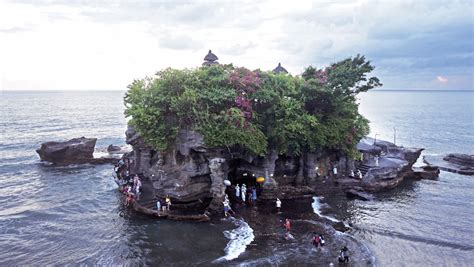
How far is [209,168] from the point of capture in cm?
3831

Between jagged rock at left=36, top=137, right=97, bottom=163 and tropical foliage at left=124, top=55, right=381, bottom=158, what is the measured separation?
2370 centimetres

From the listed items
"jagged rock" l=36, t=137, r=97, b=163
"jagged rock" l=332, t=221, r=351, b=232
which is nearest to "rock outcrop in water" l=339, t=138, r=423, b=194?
"jagged rock" l=332, t=221, r=351, b=232

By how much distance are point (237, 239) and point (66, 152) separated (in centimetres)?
4032

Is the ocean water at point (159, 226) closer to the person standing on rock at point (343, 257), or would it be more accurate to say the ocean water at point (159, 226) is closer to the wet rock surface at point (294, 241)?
the wet rock surface at point (294, 241)

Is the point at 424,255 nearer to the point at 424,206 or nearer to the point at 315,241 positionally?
the point at 315,241

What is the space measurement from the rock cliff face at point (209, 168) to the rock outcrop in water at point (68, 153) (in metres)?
17.5

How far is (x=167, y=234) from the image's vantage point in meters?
31.3

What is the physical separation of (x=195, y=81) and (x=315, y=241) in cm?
1980

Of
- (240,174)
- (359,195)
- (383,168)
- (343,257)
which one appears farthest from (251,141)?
(383,168)

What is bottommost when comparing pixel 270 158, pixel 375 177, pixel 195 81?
pixel 375 177

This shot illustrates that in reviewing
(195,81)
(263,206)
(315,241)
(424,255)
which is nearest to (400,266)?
(424,255)

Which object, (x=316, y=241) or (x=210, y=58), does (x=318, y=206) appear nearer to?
(x=316, y=241)

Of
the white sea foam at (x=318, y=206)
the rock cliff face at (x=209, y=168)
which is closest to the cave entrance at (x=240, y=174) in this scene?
the rock cliff face at (x=209, y=168)

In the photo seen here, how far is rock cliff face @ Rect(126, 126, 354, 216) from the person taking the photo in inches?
1460
